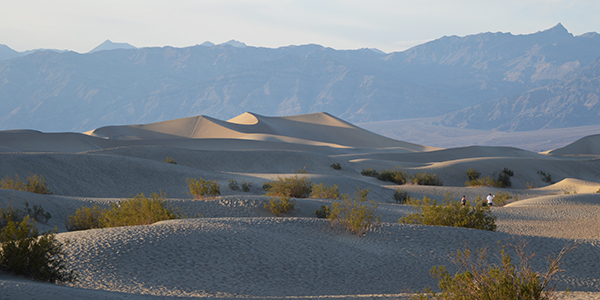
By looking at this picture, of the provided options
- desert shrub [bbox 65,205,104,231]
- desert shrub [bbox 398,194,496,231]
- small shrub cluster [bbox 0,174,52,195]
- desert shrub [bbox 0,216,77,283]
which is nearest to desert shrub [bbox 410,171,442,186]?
desert shrub [bbox 398,194,496,231]

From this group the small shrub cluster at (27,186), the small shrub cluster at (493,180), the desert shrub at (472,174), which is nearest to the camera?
the small shrub cluster at (27,186)

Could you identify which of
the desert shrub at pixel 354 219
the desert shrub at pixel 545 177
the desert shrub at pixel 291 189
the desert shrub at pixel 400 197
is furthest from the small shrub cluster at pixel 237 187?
the desert shrub at pixel 545 177

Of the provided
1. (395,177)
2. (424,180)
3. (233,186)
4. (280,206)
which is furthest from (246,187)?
Result: (424,180)

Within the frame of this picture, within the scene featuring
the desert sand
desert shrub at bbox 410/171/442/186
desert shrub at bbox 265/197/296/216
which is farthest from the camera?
desert shrub at bbox 410/171/442/186

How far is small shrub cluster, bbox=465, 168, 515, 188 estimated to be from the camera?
2841 cm

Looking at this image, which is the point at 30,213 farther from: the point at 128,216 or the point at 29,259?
the point at 29,259

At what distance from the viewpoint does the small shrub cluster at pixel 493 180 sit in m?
28.4

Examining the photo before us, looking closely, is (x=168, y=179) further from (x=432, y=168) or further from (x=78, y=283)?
(x=432, y=168)

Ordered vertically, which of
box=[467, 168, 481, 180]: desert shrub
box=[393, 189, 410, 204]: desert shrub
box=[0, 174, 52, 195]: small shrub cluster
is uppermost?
box=[0, 174, 52, 195]: small shrub cluster

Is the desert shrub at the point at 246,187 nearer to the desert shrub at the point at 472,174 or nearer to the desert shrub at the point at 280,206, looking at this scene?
the desert shrub at the point at 280,206

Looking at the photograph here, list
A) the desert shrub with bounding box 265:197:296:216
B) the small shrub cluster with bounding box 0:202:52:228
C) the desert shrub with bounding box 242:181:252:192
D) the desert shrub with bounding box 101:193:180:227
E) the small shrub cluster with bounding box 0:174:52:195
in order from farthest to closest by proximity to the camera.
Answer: the desert shrub with bounding box 242:181:252:192
the small shrub cluster with bounding box 0:174:52:195
the desert shrub with bounding box 265:197:296:216
the small shrub cluster with bounding box 0:202:52:228
the desert shrub with bounding box 101:193:180:227

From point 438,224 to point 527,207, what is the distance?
7.41m

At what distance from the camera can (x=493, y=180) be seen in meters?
29.5

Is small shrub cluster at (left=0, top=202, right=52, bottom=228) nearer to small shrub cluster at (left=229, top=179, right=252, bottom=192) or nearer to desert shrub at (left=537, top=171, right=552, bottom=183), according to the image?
small shrub cluster at (left=229, top=179, right=252, bottom=192)
